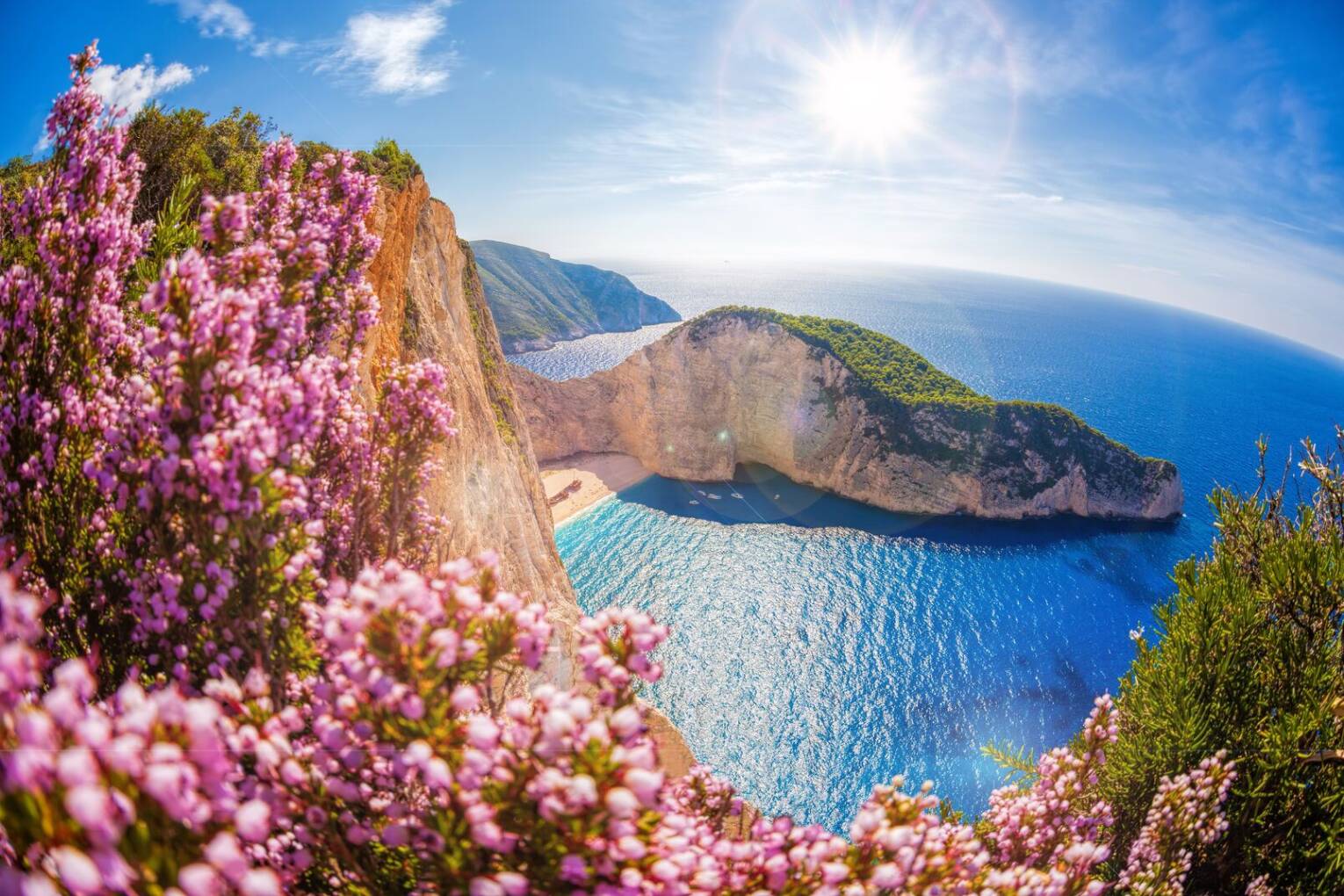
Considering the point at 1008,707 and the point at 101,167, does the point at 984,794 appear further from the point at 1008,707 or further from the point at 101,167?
the point at 101,167

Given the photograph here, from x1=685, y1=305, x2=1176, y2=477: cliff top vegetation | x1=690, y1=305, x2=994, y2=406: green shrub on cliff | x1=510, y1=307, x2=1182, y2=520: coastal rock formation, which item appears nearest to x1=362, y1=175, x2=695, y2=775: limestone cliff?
x1=510, y1=307, x2=1182, y2=520: coastal rock formation

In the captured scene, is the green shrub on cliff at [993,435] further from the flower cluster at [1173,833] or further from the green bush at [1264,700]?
the flower cluster at [1173,833]

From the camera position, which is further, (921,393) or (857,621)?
(921,393)

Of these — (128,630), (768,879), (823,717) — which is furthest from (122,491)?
(823,717)

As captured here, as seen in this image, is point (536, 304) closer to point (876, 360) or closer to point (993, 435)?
point (876, 360)

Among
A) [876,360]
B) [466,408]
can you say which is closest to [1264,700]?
[466,408]

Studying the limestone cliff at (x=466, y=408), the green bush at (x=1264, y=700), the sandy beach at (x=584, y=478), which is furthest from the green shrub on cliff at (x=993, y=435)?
the green bush at (x=1264, y=700)
